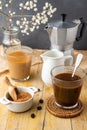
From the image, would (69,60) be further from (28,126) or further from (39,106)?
(28,126)

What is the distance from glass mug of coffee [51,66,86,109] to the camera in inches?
41.3

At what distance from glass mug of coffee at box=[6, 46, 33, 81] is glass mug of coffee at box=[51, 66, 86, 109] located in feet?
0.68

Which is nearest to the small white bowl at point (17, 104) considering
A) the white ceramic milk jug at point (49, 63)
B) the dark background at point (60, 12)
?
the white ceramic milk jug at point (49, 63)

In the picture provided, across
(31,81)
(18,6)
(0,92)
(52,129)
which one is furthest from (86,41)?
(52,129)

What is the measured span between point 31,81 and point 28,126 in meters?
0.33

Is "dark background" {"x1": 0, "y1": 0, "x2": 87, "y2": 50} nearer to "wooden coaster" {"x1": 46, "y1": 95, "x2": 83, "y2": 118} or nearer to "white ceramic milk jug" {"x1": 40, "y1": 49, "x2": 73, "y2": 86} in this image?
"white ceramic milk jug" {"x1": 40, "y1": 49, "x2": 73, "y2": 86}

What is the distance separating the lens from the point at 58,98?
1.08 metres

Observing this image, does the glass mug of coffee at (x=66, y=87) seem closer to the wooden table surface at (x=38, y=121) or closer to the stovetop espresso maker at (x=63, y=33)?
the wooden table surface at (x=38, y=121)

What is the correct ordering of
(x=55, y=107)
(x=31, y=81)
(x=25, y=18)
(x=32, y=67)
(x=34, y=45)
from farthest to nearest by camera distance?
1. (x=34, y=45)
2. (x=25, y=18)
3. (x=32, y=67)
4. (x=31, y=81)
5. (x=55, y=107)

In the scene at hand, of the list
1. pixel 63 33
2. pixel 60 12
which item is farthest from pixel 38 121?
pixel 60 12

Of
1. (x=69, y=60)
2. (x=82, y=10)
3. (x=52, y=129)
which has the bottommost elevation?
(x=52, y=129)

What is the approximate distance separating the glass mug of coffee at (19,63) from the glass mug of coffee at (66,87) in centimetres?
21

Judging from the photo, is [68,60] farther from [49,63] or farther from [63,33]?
[63,33]

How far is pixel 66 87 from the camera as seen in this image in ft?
3.43
